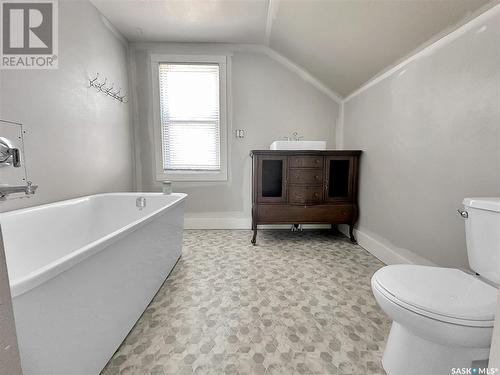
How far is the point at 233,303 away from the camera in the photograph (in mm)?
1452

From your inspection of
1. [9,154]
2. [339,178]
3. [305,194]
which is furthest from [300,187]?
[9,154]

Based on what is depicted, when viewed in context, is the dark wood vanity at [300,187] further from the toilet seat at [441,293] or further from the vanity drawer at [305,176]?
the toilet seat at [441,293]

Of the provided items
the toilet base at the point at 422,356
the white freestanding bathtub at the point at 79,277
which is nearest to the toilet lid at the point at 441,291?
the toilet base at the point at 422,356

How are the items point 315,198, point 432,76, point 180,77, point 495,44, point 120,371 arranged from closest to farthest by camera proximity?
point 120,371 < point 495,44 < point 432,76 < point 315,198 < point 180,77

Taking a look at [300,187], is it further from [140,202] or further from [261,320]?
[140,202]

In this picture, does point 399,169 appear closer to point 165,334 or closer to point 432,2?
point 432,2

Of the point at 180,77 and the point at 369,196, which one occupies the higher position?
the point at 180,77

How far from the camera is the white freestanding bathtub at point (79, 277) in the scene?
0.64 m

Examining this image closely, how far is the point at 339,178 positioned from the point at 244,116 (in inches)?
56.8

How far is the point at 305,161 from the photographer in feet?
7.93

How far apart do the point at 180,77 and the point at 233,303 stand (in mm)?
2752

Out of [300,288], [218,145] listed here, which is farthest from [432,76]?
[218,145]

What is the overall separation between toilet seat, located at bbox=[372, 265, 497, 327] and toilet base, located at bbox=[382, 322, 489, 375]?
19 centimetres

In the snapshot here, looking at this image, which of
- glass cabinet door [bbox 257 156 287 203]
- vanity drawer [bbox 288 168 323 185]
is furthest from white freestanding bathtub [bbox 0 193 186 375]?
vanity drawer [bbox 288 168 323 185]
